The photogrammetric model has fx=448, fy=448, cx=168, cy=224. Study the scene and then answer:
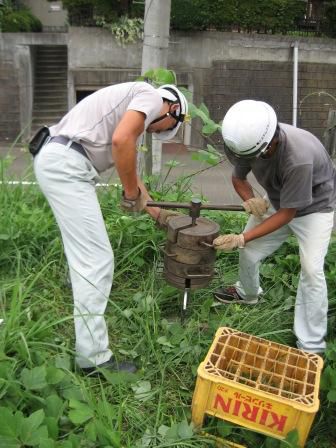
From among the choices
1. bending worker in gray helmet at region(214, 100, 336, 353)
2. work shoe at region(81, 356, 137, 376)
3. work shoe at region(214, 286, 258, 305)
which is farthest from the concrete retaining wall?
work shoe at region(81, 356, 137, 376)

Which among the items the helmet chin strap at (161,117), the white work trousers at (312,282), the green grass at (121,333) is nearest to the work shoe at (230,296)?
the green grass at (121,333)

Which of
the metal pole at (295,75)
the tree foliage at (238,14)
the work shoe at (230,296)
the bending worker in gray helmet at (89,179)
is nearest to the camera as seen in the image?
the bending worker in gray helmet at (89,179)

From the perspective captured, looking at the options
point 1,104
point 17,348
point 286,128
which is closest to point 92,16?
point 1,104

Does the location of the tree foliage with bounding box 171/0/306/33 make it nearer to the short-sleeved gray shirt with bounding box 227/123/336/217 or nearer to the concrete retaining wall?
the concrete retaining wall

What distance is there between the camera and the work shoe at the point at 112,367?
2.65 metres

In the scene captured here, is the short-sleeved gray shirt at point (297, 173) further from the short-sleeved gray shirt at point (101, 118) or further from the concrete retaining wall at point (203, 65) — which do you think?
the concrete retaining wall at point (203, 65)

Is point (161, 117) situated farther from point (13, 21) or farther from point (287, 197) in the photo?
point (13, 21)

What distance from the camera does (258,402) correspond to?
7.20 feet

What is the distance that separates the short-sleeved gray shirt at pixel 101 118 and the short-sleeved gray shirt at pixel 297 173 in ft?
2.35

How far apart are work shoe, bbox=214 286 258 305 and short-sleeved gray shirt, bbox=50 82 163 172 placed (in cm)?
151

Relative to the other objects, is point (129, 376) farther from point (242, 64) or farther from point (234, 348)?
point (242, 64)

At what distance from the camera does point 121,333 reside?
3.11 m

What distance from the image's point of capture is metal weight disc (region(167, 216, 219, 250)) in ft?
9.09

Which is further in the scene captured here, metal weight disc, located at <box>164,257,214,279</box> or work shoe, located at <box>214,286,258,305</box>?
work shoe, located at <box>214,286,258,305</box>
